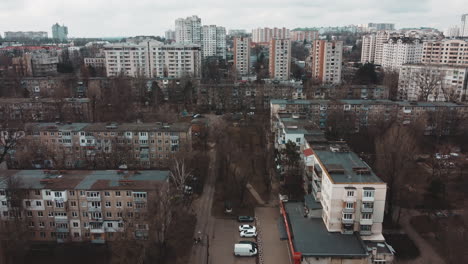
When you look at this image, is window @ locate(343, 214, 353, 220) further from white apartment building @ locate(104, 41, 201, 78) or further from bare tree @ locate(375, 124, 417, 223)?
white apartment building @ locate(104, 41, 201, 78)

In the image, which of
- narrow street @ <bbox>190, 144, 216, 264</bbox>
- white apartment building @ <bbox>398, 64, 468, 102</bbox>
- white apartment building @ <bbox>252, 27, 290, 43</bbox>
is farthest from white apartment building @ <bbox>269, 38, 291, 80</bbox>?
white apartment building @ <bbox>252, 27, 290, 43</bbox>

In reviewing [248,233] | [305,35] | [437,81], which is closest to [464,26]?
[305,35]

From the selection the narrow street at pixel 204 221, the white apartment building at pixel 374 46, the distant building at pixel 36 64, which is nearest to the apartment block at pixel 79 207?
the narrow street at pixel 204 221

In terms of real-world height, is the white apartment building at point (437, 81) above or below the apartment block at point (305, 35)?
below

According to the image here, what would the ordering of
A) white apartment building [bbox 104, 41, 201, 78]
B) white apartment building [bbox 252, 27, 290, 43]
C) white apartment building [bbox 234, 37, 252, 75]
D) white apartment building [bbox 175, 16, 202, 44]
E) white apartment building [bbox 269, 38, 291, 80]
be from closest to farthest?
white apartment building [bbox 104, 41, 201, 78], white apartment building [bbox 269, 38, 291, 80], white apartment building [bbox 234, 37, 252, 75], white apartment building [bbox 175, 16, 202, 44], white apartment building [bbox 252, 27, 290, 43]

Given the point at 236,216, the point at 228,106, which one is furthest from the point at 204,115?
the point at 236,216

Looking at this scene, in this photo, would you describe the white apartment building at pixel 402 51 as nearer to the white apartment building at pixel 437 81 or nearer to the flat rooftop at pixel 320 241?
the white apartment building at pixel 437 81

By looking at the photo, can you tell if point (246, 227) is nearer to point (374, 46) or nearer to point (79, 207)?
point (79, 207)
